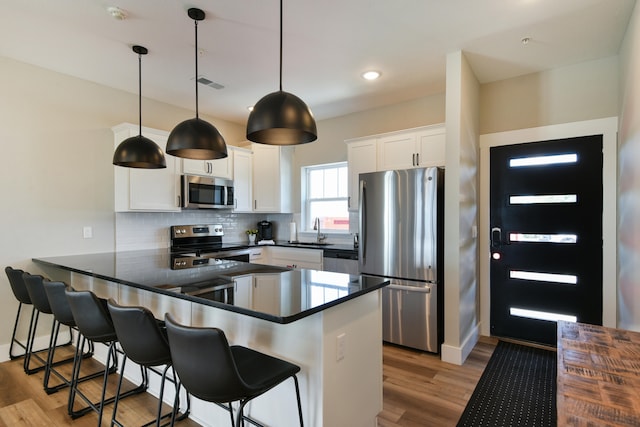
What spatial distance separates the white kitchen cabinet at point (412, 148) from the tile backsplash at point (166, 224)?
205 cm

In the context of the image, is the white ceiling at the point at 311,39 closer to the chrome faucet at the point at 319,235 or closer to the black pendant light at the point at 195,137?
the black pendant light at the point at 195,137

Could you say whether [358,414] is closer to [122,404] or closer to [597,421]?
[597,421]

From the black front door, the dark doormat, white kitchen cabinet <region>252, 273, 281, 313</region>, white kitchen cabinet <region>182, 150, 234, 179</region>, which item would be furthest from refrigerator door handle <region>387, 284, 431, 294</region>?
white kitchen cabinet <region>182, 150, 234, 179</region>

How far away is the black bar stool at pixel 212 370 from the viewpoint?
126cm

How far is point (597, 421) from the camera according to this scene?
0.88 metres

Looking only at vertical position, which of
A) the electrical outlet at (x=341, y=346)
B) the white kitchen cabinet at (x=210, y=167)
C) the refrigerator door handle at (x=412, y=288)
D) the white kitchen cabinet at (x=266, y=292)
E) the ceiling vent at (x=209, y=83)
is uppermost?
the ceiling vent at (x=209, y=83)

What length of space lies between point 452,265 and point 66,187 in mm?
3973

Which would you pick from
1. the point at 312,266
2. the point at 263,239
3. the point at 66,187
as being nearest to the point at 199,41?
the point at 66,187

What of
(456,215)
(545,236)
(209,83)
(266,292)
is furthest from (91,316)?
(545,236)

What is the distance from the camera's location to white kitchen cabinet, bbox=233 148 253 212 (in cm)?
484

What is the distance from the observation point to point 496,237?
11.9ft

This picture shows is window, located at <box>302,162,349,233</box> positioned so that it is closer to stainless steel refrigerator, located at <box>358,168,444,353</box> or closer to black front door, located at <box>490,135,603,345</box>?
stainless steel refrigerator, located at <box>358,168,444,353</box>

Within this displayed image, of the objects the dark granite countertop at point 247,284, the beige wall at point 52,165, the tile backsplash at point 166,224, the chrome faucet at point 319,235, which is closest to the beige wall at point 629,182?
the dark granite countertop at point 247,284

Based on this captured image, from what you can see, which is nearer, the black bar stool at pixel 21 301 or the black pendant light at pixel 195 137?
the black pendant light at pixel 195 137
